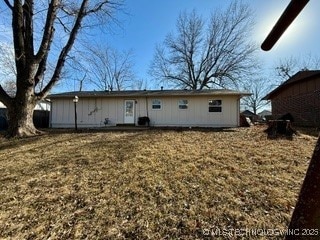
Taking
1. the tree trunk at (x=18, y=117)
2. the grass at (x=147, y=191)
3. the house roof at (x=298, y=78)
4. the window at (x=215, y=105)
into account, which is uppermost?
the house roof at (x=298, y=78)

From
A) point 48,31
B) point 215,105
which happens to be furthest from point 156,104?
point 48,31

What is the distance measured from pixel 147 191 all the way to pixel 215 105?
493 inches

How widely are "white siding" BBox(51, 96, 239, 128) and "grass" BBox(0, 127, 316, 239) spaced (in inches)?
322

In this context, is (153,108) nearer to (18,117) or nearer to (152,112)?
(152,112)

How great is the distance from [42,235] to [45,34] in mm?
10354

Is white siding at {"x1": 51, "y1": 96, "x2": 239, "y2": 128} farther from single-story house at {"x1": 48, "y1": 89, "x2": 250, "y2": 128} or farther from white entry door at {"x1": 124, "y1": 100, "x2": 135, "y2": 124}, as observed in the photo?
white entry door at {"x1": 124, "y1": 100, "x2": 135, "y2": 124}

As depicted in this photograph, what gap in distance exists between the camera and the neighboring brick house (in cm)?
1672

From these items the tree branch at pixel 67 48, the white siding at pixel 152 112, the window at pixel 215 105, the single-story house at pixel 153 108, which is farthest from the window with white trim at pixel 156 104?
the tree branch at pixel 67 48

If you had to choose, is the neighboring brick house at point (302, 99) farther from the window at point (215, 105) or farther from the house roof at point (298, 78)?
the window at point (215, 105)

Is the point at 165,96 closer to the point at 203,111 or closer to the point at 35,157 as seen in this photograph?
the point at 203,111

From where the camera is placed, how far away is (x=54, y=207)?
15.5ft

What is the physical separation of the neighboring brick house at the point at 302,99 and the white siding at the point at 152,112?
17.3 ft

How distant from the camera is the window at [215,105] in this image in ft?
54.6

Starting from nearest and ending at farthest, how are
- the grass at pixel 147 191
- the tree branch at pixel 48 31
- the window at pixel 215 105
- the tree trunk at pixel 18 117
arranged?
1. the grass at pixel 147 191
2. the tree trunk at pixel 18 117
3. the tree branch at pixel 48 31
4. the window at pixel 215 105
